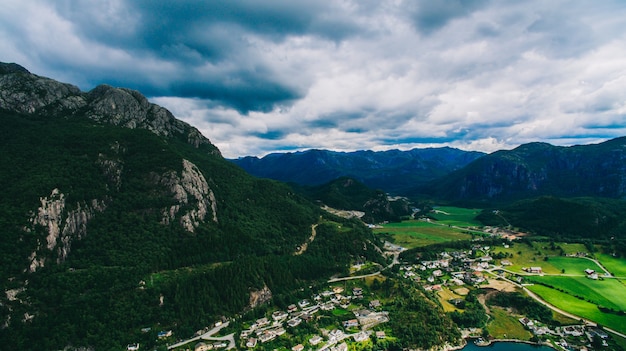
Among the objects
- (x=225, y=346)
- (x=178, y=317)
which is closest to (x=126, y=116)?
(x=178, y=317)

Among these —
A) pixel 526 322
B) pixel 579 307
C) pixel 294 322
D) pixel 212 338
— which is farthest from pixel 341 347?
pixel 579 307

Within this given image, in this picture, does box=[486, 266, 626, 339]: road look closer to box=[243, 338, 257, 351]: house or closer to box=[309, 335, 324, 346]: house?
box=[309, 335, 324, 346]: house

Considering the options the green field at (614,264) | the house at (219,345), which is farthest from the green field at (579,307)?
the house at (219,345)

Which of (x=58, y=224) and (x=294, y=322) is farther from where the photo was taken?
(x=58, y=224)

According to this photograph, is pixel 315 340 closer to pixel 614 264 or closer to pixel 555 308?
pixel 555 308

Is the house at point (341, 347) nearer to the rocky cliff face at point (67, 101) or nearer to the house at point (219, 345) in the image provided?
the house at point (219, 345)

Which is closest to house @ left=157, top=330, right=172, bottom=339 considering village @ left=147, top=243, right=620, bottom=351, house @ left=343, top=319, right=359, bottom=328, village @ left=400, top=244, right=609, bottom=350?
village @ left=147, top=243, right=620, bottom=351
